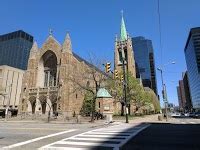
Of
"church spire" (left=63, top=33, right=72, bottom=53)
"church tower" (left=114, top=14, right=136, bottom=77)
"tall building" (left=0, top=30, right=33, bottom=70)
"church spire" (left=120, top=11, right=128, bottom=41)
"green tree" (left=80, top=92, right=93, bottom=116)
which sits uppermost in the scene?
"tall building" (left=0, top=30, right=33, bottom=70)

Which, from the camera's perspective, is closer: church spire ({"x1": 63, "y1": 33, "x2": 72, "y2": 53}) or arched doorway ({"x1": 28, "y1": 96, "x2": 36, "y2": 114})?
church spire ({"x1": 63, "y1": 33, "x2": 72, "y2": 53})

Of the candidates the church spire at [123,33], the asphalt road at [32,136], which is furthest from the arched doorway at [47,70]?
the asphalt road at [32,136]

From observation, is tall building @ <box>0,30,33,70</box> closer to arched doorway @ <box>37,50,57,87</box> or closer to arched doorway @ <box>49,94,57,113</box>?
arched doorway @ <box>37,50,57,87</box>

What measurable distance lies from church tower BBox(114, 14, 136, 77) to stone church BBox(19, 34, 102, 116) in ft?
71.2

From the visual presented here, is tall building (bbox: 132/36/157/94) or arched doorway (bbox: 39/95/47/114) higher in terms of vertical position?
tall building (bbox: 132/36/157/94)

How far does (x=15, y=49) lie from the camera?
154125 millimetres

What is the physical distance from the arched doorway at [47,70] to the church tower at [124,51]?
2531 centimetres

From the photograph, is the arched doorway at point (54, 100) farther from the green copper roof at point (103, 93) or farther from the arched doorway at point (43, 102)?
the green copper roof at point (103, 93)

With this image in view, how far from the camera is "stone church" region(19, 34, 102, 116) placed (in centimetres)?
5078

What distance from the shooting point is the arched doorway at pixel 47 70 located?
57.7 metres

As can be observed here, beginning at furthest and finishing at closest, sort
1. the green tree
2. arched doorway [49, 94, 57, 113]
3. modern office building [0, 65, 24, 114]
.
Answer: modern office building [0, 65, 24, 114] → the green tree → arched doorway [49, 94, 57, 113]

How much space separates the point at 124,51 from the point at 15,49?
3887 inches

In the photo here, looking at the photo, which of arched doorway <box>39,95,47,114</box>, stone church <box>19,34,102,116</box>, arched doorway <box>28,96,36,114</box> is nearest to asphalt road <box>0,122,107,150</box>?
stone church <box>19,34,102,116</box>

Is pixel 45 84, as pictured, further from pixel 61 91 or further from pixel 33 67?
pixel 61 91
